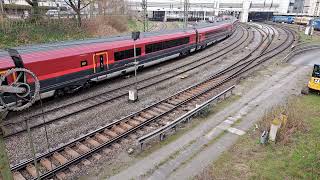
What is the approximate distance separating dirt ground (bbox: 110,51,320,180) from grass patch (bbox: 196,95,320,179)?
20.3 inches

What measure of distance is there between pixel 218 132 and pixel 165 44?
1423cm

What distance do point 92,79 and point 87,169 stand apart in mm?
9325

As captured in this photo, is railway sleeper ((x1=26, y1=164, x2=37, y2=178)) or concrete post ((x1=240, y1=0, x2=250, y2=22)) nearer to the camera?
railway sleeper ((x1=26, y1=164, x2=37, y2=178))

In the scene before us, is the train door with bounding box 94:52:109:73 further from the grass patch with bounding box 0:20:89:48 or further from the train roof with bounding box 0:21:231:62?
the grass patch with bounding box 0:20:89:48

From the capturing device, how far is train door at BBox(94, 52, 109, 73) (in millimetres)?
18888

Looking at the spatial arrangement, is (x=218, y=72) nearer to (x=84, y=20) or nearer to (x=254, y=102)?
(x=254, y=102)

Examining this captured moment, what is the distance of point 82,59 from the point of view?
701 inches

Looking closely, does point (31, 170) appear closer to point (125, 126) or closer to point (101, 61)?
point (125, 126)

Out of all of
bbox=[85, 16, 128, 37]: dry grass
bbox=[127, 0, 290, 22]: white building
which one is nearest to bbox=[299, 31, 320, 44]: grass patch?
bbox=[85, 16, 128, 37]: dry grass

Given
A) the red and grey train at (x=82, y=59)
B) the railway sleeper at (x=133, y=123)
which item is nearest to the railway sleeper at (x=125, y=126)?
the railway sleeper at (x=133, y=123)

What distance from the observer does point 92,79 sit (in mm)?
19000

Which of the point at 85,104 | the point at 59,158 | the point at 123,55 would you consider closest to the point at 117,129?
the point at 59,158

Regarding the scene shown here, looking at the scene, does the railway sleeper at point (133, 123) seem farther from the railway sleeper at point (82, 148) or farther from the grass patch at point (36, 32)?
the grass patch at point (36, 32)

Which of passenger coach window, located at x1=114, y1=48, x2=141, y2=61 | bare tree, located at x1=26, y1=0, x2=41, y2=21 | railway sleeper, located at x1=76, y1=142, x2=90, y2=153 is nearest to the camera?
railway sleeper, located at x1=76, y1=142, x2=90, y2=153
